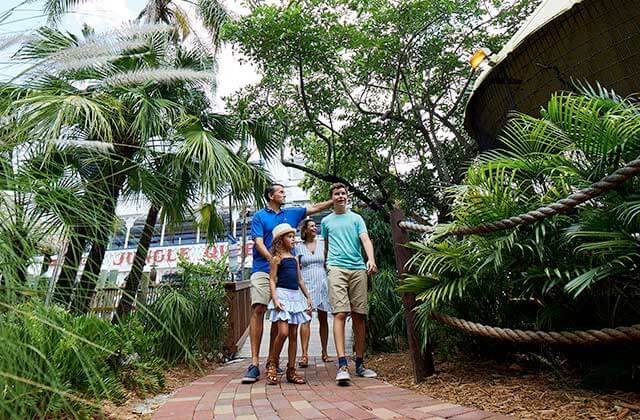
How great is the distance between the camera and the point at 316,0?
7445mm

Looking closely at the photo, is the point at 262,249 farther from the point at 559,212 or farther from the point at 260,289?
the point at 559,212

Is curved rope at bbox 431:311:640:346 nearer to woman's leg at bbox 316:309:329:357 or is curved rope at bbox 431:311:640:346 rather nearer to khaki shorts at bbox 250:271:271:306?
khaki shorts at bbox 250:271:271:306

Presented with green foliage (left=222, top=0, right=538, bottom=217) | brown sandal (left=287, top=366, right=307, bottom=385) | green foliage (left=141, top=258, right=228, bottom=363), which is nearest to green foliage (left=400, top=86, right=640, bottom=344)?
brown sandal (left=287, top=366, right=307, bottom=385)

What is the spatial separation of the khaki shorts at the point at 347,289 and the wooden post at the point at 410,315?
17.6 inches

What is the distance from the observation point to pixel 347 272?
3.63 meters

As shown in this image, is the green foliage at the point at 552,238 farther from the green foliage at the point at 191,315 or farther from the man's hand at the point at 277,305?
the green foliage at the point at 191,315

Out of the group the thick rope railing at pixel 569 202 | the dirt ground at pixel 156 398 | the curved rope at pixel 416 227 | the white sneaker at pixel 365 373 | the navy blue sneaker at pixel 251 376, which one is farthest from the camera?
the white sneaker at pixel 365 373

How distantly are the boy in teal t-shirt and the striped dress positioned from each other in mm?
564

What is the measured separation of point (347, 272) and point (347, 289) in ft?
0.48

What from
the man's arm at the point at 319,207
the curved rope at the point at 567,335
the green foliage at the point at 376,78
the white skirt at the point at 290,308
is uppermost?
the green foliage at the point at 376,78

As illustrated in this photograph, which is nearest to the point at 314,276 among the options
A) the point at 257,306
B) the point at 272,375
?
the point at 257,306

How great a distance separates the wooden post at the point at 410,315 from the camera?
312 cm

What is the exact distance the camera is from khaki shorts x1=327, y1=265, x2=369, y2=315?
3553 mm

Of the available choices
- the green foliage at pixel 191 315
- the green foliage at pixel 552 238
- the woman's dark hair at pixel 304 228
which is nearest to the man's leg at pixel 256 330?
the green foliage at pixel 191 315
